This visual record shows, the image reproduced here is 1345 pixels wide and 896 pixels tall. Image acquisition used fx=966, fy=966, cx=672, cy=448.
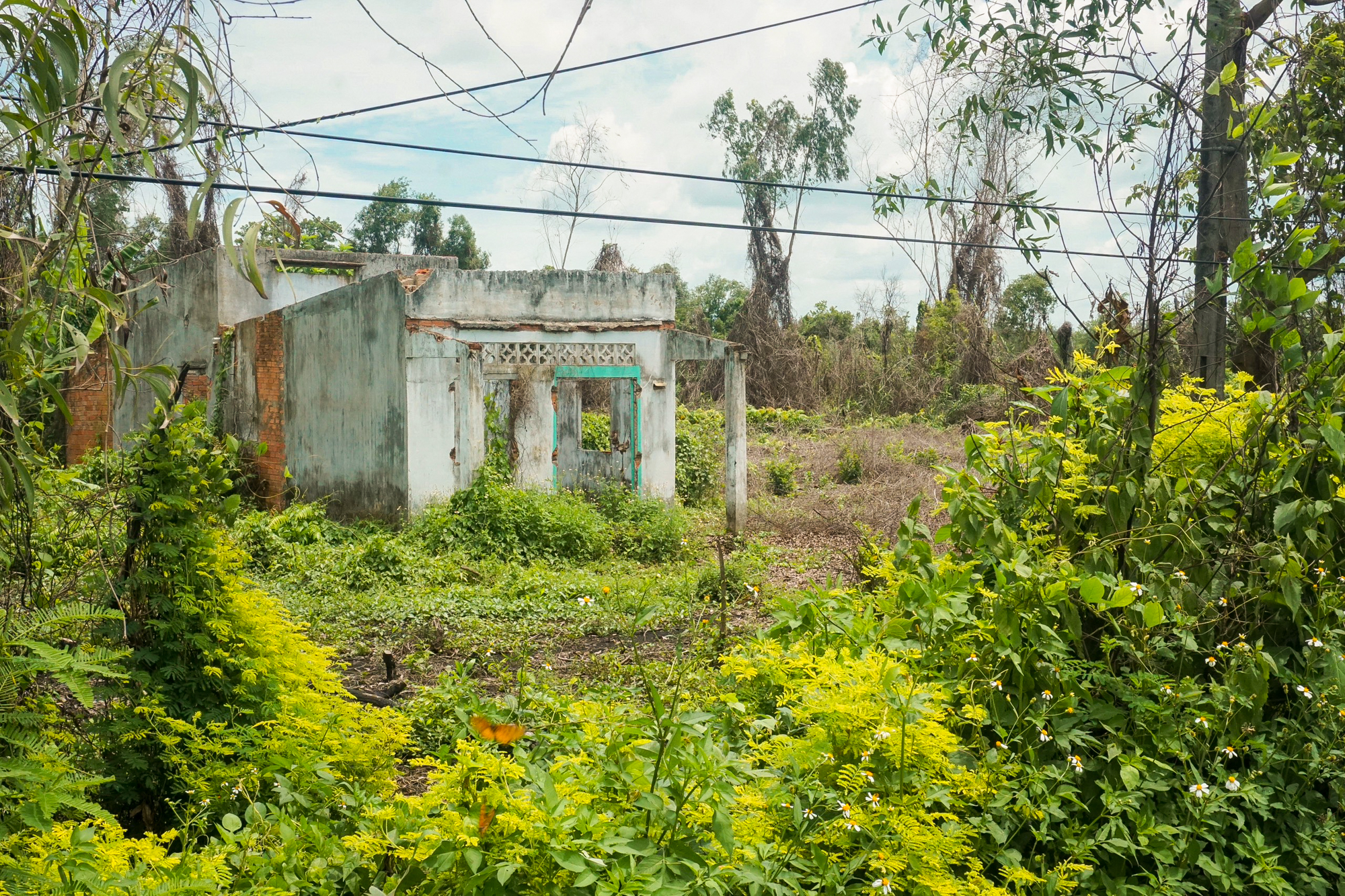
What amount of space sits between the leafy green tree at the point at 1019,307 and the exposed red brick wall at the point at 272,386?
1907cm

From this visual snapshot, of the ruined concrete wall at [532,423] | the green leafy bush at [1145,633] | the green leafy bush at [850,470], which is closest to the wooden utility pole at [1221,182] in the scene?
the green leafy bush at [1145,633]

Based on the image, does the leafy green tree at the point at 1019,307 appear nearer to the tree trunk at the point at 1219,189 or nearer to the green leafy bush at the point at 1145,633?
the tree trunk at the point at 1219,189

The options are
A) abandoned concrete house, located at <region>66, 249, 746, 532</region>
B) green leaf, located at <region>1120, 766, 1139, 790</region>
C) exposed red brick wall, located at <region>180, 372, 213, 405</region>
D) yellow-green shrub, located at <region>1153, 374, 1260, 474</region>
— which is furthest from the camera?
exposed red brick wall, located at <region>180, 372, 213, 405</region>

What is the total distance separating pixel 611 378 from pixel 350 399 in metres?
3.45

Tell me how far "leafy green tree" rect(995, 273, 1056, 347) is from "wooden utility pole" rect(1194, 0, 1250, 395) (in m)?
20.8

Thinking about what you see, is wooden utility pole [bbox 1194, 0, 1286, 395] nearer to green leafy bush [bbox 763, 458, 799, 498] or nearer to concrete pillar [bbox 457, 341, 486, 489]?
concrete pillar [bbox 457, 341, 486, 489]

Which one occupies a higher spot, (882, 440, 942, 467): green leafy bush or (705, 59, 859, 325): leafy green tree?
(705, 59, 859, 325): leafy green tree

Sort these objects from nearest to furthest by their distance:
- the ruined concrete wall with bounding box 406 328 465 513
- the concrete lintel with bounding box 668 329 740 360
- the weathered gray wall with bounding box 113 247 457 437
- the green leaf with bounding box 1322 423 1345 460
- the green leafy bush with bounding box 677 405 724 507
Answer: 1. the green leaf with bounding box 1322 423 1345 460
2. the ruined concrete wall with bounding box 406 328 465 513
3. the concrete lintel with bounding box 668 329 740 360
4. the green leafy bush with bounding box 677 405 724 507
5. the weathered gray wall with bounding box 113 247 457 437

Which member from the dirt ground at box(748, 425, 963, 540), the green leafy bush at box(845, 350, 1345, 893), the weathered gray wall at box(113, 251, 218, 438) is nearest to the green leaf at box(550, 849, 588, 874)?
the green leafy bush at box(845, 350, 1345, 893)

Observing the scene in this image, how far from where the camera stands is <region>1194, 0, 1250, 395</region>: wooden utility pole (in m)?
4.60

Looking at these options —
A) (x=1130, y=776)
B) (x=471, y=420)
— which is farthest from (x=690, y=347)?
(x=1130, y=776)

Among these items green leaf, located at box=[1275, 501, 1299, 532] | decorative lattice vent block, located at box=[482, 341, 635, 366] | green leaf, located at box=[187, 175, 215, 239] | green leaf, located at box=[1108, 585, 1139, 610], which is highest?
decorative lattice vent block, located at box=[482, 341, 635, 366]

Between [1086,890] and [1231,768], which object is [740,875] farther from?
[1231,768]

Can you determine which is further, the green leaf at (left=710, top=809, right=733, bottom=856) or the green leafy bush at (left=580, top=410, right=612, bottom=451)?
the green leafy bush at (left=580, top=410, right=612, bottom=451)
